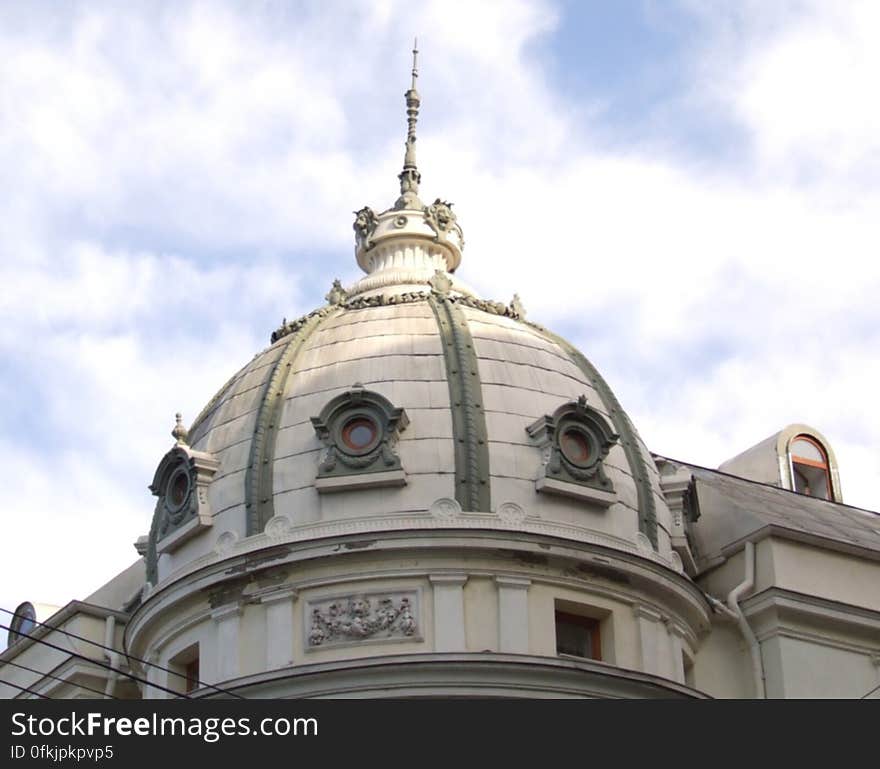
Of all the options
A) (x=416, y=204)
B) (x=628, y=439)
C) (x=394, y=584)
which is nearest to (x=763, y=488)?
(x=628, y=439)

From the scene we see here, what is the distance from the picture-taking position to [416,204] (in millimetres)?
46062

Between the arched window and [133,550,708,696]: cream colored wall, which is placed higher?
the arched window

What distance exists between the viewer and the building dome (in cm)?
3584

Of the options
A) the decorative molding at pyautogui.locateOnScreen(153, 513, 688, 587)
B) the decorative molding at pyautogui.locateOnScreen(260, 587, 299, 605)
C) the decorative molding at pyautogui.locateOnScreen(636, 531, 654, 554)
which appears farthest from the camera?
the decorative molding at pyautogui.locateOnScreen(636, 531, 654, 554)

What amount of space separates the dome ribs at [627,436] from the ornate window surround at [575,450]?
1.05 m

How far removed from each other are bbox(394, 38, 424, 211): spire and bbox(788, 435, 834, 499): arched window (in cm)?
1060

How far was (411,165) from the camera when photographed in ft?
155

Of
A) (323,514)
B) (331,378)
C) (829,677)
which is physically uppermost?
(331,378)

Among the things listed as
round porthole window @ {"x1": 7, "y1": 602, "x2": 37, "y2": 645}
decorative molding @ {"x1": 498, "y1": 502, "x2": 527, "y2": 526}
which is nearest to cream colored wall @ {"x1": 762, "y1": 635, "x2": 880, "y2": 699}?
decorative molding @ {"x1": 498, "y1": 502, "x2": 527, "y2": 526}

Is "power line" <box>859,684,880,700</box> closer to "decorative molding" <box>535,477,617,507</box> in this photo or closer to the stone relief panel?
"decorative molding" <box>535,477,617,507</box>

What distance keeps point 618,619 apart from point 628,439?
4410 millimetres

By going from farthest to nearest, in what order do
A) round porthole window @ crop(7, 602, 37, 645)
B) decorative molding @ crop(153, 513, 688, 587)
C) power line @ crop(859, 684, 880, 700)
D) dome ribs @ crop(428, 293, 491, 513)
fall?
round porthole window @ crop(7, 602, 37, 645), power line @ crop(859, 684, 880, 700), dome ribs @ crop(428, 293, 491, 513), decorative molding @ crop(153, 513, 688, 587)

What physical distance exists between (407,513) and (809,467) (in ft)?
49.2

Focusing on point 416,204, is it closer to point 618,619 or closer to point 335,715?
point 618,619
